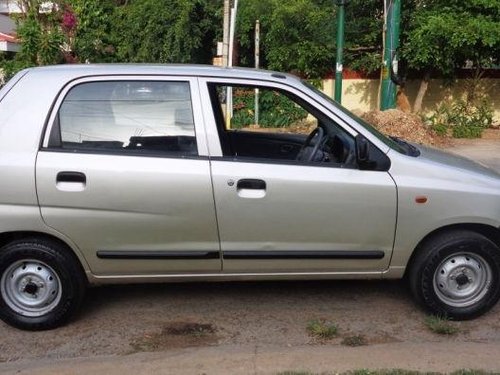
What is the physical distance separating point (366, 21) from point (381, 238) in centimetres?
1207

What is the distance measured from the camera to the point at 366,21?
50.3 ft

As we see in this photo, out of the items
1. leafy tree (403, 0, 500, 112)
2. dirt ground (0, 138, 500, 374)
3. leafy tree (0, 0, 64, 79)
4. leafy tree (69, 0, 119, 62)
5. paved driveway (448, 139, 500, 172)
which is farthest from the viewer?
leafy tree (69, 0, 119, 62)

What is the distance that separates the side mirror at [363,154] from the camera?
4.09 metres

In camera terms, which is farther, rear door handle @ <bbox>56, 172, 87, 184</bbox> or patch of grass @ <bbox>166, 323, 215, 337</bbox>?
patch of grass @ <bbox>166, 323, 215, 337</bbox>

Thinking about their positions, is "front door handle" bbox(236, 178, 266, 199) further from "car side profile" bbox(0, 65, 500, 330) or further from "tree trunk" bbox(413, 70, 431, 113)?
"tree trunk" bbox(413, 70, 431, 113)

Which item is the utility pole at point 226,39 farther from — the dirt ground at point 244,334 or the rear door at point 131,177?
the rear door at point 131,177

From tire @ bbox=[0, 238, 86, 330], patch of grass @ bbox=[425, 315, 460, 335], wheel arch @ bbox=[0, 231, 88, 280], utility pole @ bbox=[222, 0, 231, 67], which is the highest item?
utility pole @ bbox=[222, 0, 231, 67]

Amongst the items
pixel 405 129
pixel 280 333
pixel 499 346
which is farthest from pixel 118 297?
pixel 405 129

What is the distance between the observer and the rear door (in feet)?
13.1

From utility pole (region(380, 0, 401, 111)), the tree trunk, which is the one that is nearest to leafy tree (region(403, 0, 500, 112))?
the tree trunk

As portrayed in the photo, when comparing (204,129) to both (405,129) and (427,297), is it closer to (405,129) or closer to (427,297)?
(427,297)

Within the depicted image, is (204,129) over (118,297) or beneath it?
over

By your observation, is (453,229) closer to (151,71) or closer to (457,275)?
(457,275)

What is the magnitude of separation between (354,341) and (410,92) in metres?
13.3
